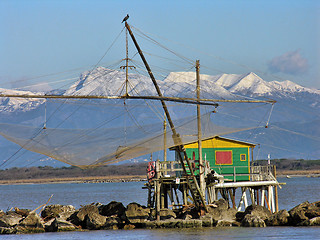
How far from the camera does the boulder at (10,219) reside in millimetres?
37188

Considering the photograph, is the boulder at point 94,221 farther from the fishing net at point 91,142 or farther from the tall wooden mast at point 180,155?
the tall wooden mast at point 180,155

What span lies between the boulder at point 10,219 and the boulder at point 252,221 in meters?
14.1

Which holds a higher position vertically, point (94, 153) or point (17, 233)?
point (94, 153)

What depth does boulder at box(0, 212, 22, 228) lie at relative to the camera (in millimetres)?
37188

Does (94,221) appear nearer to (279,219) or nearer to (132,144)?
(132,144)

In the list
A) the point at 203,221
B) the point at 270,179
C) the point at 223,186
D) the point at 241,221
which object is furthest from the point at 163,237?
the point at 270,179

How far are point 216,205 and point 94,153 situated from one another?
27.8 feet

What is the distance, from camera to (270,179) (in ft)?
139

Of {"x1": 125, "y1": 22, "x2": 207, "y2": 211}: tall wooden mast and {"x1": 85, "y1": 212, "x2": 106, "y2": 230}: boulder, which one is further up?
{"x1": 125, "y1": 22, "x2": 207, "y2": 211}: tall wooden mast

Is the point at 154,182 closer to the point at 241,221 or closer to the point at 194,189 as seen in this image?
the point at 194,189

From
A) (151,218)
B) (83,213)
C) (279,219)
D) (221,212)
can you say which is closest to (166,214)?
(151,218)

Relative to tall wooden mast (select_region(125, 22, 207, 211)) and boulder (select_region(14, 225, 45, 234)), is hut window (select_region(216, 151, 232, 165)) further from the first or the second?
boulder (select_region(14, 225, 45, 234))

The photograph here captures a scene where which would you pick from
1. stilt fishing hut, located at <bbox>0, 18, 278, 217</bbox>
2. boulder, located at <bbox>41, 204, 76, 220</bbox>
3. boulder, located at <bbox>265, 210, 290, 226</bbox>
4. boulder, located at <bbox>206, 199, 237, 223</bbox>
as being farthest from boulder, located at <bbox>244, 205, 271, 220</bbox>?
boulder, located at <bbox>41, 204, 76, 220</bbox>

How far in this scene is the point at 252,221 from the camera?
34.7 meters
